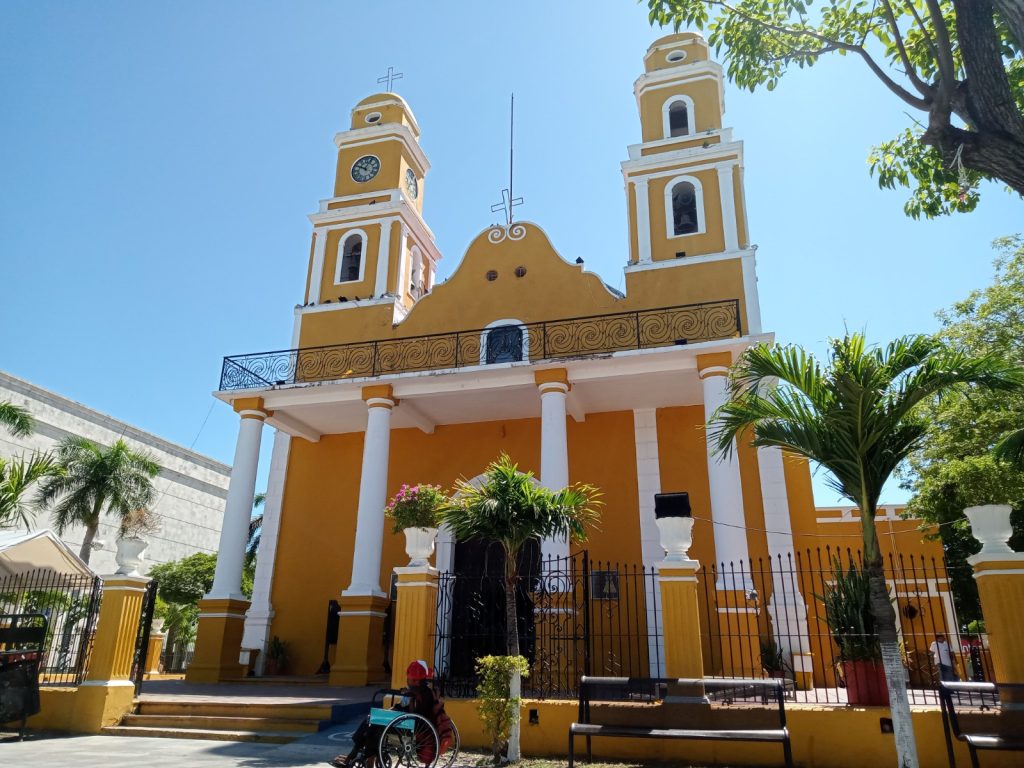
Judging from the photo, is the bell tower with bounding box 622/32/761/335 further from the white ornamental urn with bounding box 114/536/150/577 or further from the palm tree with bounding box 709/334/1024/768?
the white ornamental urn with bounding box 114/536/150/577

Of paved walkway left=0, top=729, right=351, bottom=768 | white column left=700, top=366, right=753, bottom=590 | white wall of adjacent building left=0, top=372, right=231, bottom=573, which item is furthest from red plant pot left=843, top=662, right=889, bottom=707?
white wall of adjacent building left=0, top=372, right=231, bottom=573

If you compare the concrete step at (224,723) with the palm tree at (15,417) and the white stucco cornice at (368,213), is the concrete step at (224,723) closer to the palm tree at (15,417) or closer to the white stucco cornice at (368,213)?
the palm tree at (15,417)

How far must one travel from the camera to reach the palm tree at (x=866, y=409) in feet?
20.8

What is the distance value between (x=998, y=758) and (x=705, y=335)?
8520 millimetres

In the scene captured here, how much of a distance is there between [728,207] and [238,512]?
1138 cm

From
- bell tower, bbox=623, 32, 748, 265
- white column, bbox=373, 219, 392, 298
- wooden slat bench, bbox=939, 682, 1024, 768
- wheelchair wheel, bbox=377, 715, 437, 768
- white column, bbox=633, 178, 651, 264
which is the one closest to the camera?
wooden slat bench, bbox=939, 682, 1024, 768

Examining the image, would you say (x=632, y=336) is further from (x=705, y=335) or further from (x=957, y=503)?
(x=957, y=503)

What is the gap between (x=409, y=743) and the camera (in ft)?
21.1

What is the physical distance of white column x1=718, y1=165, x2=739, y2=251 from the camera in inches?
596

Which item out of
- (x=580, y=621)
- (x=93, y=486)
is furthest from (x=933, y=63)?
(x=93, y=486)

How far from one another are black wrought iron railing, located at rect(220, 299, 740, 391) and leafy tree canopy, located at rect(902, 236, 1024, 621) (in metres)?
4.15

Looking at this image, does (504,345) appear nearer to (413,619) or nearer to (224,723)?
(413,619)

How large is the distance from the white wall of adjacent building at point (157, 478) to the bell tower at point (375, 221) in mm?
15050

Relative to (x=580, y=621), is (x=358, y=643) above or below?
below
